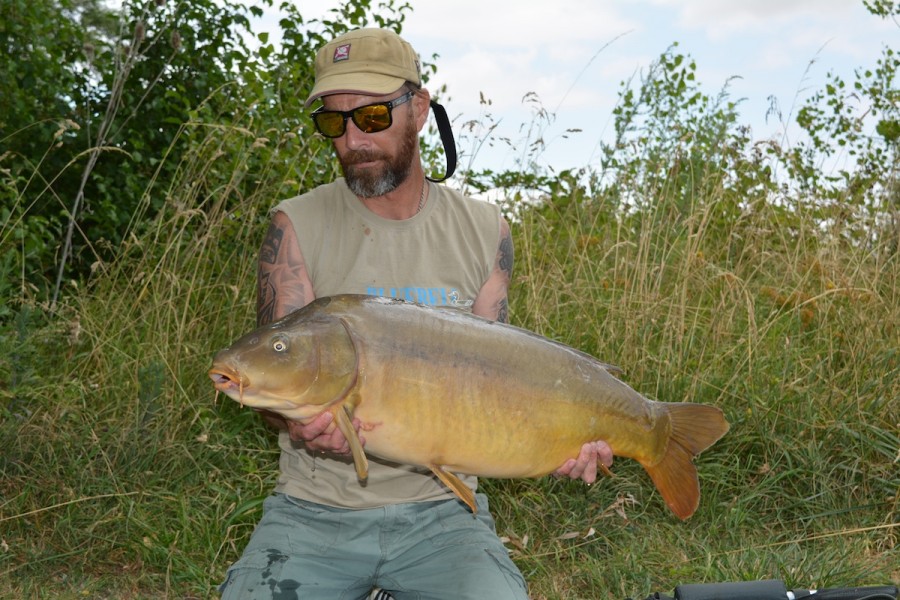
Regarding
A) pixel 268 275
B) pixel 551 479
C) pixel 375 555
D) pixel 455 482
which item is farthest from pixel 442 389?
pixel 551 479

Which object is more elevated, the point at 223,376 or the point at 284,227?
the point at 284,227

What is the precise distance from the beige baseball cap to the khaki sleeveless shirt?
27 centimetres

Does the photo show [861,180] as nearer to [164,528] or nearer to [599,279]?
[599,279]

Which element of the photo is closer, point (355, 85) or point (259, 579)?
point (259, 579)

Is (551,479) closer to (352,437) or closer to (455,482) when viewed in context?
(455,482)

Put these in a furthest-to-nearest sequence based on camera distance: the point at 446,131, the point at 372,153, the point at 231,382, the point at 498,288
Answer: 1. the point at 446,131
2. the point at 498,288
3. the point at 372,153
4. the point at 231,382

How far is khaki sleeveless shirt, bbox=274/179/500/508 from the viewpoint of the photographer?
8.07 ft

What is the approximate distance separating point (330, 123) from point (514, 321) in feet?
5.64

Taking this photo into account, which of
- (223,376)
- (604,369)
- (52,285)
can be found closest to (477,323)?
(604,369)

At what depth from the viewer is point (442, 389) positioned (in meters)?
2.11

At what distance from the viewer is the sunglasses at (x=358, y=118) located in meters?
2.67

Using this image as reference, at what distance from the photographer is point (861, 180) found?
5273 millimetres

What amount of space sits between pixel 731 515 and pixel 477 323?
5.83 ft

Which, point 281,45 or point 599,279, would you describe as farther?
point 281,45
